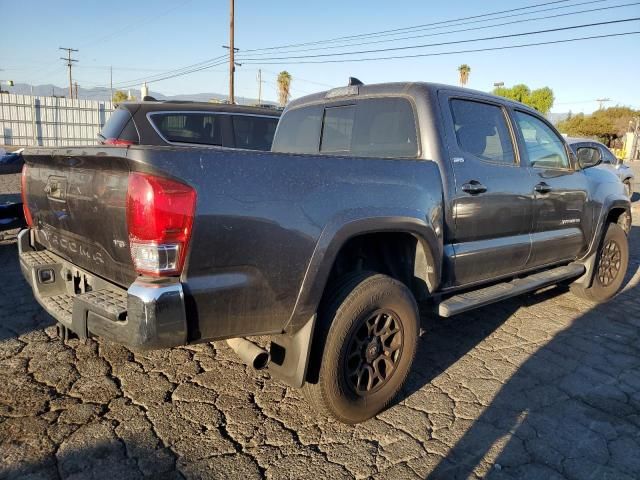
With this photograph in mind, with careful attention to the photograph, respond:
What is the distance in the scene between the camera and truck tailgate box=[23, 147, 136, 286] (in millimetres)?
2178

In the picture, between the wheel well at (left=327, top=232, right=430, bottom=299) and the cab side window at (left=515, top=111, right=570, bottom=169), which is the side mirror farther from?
the wheel well at (left=327, top=232, right=430, bottom=299)

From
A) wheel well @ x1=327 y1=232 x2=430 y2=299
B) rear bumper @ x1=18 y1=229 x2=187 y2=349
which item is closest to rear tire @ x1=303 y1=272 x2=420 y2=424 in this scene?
wheel well @ x1=327 y1=232 x2=430 y2=299

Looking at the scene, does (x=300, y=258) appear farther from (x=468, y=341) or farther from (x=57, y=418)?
(x=468, y=341)

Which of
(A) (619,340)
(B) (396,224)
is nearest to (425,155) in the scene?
(B) (396,224)

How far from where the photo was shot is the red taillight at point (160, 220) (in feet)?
6.55

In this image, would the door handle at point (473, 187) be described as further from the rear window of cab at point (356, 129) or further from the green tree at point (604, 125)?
the green tree at point (604, 125)

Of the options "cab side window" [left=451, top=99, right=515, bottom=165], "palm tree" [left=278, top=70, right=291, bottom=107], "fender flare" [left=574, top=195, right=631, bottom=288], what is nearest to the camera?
"cab side window" [left=451, top=99, right=515, bottom=165]

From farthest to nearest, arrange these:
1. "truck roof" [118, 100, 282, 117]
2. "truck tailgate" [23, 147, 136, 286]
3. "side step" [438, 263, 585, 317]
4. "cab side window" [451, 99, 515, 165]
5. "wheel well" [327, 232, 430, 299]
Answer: "truck roof" [118, 100, 282, 117] < "cab side window" [451, 99, 515, 165] < "side step" [438, 263, 585, 317] < "wheel well" [327, 232, 430, 299] < "truck tailgate" [23, 147, 136, 286]

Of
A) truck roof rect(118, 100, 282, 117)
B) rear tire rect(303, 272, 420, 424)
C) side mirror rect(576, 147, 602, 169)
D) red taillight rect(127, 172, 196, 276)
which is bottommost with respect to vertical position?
rear tire rect(303, 272, 420, 424)

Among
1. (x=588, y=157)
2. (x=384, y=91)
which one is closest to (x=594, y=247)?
(x=588, y=157)

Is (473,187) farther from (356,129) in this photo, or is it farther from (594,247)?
(594,247)

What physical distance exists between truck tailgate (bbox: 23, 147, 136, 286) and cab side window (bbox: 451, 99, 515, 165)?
2295 mm

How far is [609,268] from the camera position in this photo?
5.32 m

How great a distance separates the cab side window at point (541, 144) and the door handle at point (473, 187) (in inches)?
36.9
